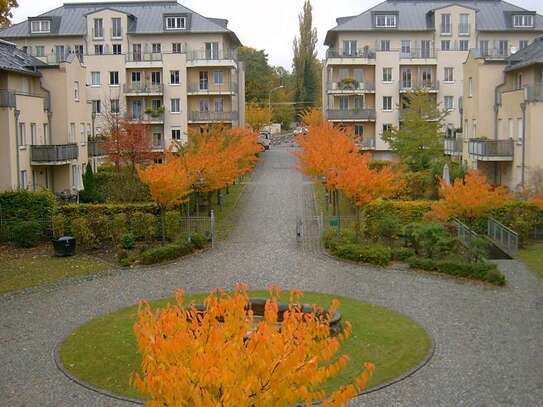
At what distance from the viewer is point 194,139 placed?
43.8 m

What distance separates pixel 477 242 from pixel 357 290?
18.2 ft

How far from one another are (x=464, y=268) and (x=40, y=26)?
5889 cm

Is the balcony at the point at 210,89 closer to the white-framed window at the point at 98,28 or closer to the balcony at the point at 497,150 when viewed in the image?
the white-framed window at the point at 98,28

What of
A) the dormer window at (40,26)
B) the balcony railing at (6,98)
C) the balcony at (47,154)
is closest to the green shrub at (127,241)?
the balcony railing at (6,98)

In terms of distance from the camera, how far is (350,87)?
238 ft

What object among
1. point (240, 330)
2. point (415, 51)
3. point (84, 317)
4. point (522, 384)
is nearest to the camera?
point (240, 330)

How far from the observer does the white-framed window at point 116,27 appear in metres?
73.5

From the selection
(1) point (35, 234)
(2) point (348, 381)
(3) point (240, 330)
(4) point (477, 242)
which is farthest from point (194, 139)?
(3) point (240, 330)

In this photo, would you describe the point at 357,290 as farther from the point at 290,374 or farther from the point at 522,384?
the point at 290,374

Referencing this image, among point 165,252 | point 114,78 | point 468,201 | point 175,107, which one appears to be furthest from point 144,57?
point 468,201

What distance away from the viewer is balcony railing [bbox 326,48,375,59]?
73.0m

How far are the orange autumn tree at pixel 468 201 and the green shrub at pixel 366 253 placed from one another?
3090mm

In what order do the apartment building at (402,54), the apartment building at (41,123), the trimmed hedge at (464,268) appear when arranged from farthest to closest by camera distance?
the apartment building at (402,54)
the apartment building at (41,123)
the trimmed hedge at (464,268)

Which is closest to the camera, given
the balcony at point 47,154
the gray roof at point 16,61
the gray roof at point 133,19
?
the gray roof at point 16,61
